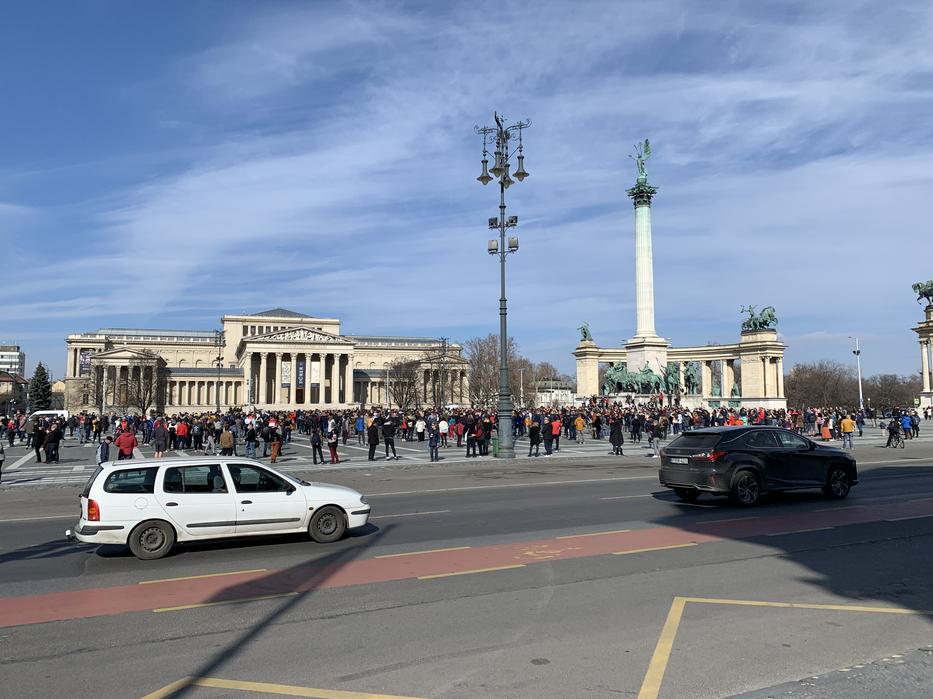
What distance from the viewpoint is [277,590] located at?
7914 mm

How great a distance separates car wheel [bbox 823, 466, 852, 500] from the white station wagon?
9.88 m

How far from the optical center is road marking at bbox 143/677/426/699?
16.0 ft

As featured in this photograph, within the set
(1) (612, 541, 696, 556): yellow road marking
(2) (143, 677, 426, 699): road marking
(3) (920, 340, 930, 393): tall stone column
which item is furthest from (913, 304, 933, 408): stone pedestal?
(2) (143, 677, 426, 699): road marking

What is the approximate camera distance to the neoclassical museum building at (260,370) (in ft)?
364

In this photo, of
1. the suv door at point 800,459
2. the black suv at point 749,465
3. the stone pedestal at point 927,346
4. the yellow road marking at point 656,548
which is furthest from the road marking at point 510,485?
the stone pedestal at point 927,346

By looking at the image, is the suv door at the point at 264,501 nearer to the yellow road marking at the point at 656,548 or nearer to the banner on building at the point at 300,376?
the yellow road marking at the point at 656,548

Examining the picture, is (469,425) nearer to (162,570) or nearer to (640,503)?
(640,503)

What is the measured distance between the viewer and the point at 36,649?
19.7 ft

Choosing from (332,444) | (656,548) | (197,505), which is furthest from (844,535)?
(332,444)

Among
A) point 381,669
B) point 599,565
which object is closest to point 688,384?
point 599,565

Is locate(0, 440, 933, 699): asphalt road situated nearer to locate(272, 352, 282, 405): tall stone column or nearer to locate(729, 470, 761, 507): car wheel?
locate(729, 470, 761, 507): car wheel

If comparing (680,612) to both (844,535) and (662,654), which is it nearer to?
(662,654)

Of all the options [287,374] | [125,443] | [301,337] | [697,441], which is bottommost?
[125,443]

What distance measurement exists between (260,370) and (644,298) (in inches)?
3062
